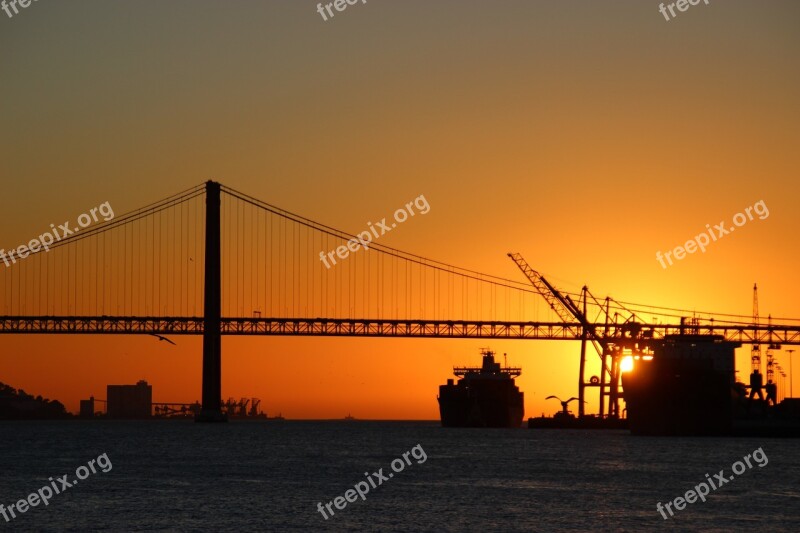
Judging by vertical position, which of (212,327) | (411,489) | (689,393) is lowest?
(411,489)

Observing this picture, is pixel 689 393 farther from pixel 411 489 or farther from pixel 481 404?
pixel 411 489

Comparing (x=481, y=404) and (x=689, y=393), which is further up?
(x=689, y=393)

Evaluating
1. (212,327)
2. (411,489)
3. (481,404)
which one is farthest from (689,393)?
(411,489)

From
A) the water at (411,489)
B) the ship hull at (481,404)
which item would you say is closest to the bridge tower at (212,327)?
the water at (411,489)

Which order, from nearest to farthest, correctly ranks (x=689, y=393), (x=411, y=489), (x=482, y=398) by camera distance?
1. (x=411, y=489)
2. (x=689, y=393)
3. (x=482, y=398)

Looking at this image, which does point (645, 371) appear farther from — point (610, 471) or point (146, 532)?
point (146, 532)

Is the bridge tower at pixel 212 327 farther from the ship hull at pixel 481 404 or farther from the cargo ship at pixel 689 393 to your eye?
the ship hull at pixel 481 404
